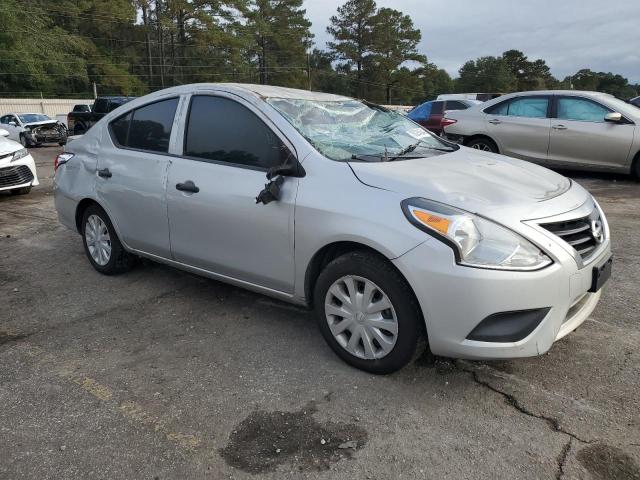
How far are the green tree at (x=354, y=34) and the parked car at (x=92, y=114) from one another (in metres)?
45.8

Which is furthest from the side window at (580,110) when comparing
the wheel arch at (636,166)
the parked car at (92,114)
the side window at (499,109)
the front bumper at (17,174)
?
the parked car at (92,114)

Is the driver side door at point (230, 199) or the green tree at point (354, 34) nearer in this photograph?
the driver side door at point (230, 199)

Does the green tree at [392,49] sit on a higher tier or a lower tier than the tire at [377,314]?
higher

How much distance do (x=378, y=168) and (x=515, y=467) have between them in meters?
1.67

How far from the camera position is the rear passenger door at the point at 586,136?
27.7 feet

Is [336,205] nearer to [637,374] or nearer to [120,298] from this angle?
[637,374]

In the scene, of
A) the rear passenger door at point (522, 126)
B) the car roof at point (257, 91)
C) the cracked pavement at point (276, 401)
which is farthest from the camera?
the rear passenger door at point (522, 126)

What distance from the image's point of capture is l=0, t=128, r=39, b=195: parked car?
897 centimetres

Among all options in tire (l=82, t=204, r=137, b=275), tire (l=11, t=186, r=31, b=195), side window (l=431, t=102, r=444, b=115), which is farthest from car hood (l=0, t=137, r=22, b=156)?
side window (l=431, t=102, r=444, b=115)

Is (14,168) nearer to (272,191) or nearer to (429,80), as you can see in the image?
(272,191)

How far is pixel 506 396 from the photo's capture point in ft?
9.21

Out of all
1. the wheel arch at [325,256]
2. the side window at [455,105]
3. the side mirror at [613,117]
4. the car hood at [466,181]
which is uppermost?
the side window at [455,105]

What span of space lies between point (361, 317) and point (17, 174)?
832 cm

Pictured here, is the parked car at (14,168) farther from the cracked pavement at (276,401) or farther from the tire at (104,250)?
the cracked pavement at (276,401)
